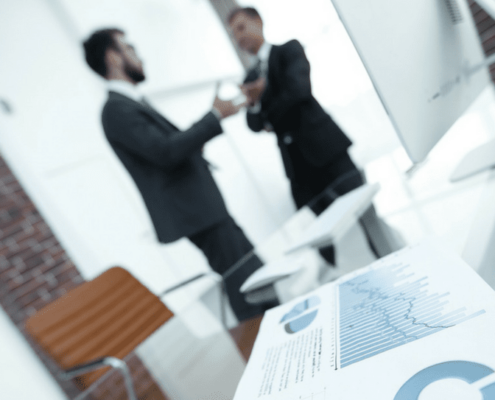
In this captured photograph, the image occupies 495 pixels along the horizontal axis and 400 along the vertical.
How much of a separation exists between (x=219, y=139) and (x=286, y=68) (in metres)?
2.32

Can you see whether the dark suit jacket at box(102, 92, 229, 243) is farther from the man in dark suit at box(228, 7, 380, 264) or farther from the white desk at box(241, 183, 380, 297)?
the white desk at box(241, 183, 380, 297)

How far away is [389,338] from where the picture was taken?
37cm

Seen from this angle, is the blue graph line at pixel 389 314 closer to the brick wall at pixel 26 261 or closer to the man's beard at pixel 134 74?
the man's beard at pixel 134 74

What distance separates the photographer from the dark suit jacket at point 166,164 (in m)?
1.35

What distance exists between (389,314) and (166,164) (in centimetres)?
113

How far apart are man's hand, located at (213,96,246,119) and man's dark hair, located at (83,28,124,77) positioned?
564 millimetres

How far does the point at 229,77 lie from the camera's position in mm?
3156

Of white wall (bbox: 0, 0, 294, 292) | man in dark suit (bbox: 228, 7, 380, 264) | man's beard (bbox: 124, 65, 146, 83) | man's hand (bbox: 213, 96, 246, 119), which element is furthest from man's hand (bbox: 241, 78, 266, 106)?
white wall (bbox: 0, 0, 294, 292)

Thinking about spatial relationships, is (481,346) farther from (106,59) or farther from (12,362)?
(12,362)

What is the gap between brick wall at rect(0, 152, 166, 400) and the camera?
217 centimetres

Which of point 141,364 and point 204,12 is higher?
point 204,12

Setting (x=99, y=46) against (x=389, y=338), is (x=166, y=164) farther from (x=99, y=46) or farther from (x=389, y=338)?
(x=389, y=338)

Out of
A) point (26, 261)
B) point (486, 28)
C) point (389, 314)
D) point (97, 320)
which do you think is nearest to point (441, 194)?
point (389, 314)

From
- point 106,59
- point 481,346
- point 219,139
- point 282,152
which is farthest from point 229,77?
point 481,346
